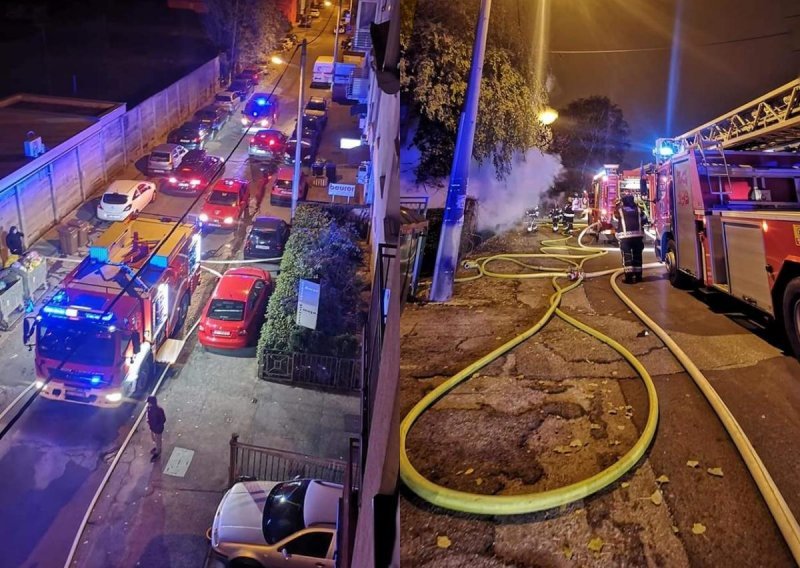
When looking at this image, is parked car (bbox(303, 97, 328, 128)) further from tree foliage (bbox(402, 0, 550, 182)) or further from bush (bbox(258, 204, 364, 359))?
tree foliage (bbox(402, 0, 550, 182))

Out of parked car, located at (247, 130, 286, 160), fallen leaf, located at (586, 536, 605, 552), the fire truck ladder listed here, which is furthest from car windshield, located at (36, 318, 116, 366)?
parked car, located at (247, 130, 286, 160)

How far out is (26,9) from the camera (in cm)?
1631

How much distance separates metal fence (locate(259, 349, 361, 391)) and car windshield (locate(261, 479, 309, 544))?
3196 millimetres

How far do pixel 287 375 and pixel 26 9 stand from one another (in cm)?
1619

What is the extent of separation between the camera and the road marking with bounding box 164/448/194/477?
6434 millimetres

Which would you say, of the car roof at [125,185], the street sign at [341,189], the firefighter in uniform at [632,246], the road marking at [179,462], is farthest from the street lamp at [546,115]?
the road marking at [179,462]

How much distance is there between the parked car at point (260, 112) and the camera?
1859 cm

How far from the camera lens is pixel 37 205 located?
1015cm

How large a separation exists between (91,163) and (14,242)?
2602 millimetres

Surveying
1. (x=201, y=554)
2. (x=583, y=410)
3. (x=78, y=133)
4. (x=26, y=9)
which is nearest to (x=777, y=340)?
(x=583, y=410)

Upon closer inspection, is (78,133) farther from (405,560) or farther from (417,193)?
(405,560)

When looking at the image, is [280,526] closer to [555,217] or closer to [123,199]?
[123,199]

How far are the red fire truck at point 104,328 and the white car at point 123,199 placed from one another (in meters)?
1.66

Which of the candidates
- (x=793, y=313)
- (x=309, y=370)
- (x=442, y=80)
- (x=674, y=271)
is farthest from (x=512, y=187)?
(x=793, y=313)
